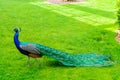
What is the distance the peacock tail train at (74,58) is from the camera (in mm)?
7711

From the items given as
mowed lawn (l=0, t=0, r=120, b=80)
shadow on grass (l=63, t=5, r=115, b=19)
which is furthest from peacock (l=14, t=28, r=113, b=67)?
shadow on grass (l=63, t=5, r=115, b=19)

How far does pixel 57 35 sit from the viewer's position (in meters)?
11.6

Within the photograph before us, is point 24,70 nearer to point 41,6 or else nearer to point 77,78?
point 77,78

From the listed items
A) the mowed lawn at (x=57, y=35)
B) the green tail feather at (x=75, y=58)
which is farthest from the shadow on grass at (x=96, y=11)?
the green tail feather at (x=75, y=58)

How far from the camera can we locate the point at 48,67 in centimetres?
800

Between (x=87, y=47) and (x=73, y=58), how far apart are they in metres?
1.91

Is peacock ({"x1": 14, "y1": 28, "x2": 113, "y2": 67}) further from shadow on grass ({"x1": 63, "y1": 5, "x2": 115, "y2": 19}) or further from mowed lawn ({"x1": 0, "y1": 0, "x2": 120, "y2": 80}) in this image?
shadow on grass ({"x1": 63, "y1": 5, "x2": 115, "y2": 19})

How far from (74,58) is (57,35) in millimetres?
3623

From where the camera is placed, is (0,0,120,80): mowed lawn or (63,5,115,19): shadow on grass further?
(63,5,115,19): shadow on grass

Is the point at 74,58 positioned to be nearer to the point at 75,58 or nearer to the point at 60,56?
the point at 75,58

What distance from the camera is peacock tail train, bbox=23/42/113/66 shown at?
7711mm

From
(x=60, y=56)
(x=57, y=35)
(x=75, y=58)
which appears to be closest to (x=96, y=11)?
(x=57, y=35)

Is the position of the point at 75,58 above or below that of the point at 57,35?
above

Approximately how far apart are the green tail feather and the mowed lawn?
0.17m
